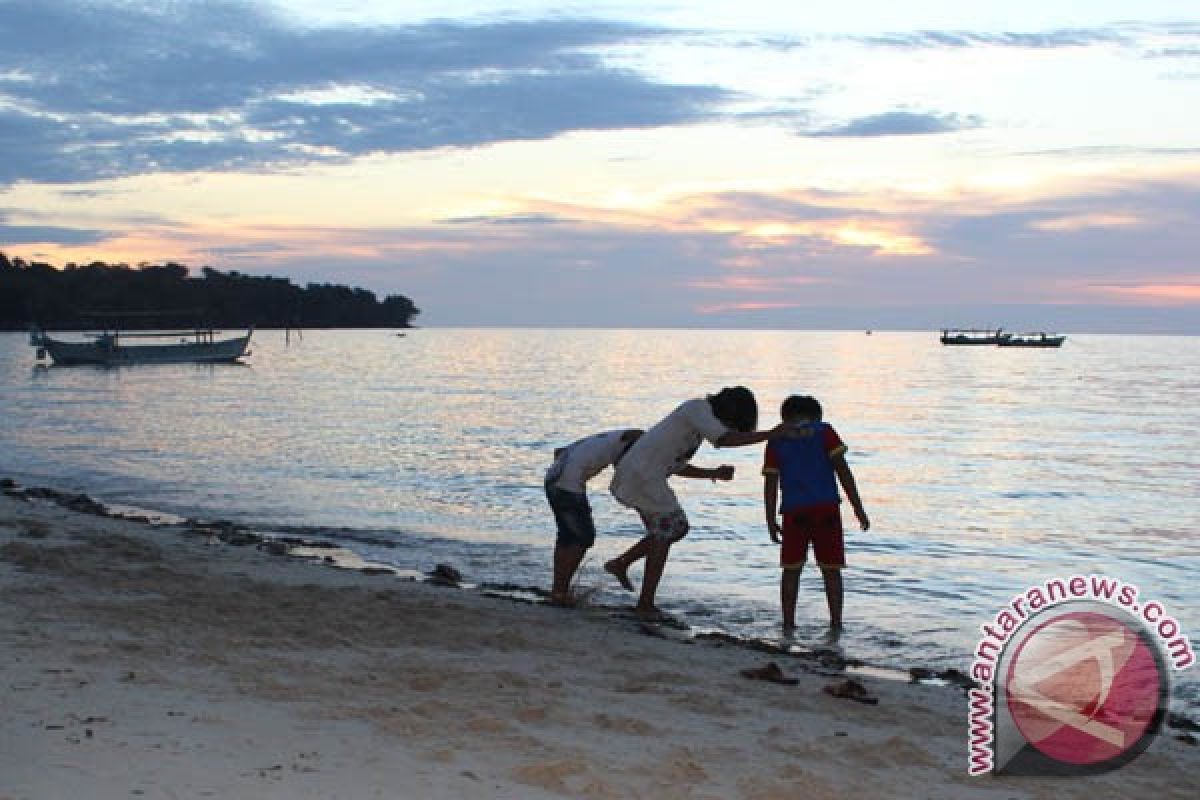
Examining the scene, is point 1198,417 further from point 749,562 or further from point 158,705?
point 158,705

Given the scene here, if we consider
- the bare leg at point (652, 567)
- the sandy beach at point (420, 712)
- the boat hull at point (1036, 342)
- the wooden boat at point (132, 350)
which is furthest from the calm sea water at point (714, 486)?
the boat hull at point (1036, 342)

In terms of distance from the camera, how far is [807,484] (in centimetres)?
911

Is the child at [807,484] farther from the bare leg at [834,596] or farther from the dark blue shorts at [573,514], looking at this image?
the dark blue shorts at [573,514]

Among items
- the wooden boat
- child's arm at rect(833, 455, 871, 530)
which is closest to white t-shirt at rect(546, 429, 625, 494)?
child's arm at rect(833, 455, 871, 530)

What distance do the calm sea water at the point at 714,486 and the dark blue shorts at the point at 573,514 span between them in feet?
4.38

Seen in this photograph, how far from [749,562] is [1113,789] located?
8055 millimetres

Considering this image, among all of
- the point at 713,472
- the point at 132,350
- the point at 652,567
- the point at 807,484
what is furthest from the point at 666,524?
the point at 132,350

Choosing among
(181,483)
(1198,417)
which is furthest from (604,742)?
(1198,417)

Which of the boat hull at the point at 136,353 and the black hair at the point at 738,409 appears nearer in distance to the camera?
the black hair at the point at 738,409

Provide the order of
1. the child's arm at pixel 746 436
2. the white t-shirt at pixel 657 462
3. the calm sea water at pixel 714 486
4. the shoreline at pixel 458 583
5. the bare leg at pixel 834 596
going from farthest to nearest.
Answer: the calm sea water at pixel 714 486 < the bare leg at pixel 834 596 < the white t-shirt at pixel 657 462 < the child's arm at pixel 746 436 < the shoreline at pixel 458 583

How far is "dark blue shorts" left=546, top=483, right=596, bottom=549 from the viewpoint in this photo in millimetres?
9375

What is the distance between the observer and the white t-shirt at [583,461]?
9328 millimetres

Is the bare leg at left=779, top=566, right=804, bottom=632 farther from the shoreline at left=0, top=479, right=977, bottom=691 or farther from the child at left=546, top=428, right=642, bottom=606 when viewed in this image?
the child at left=546, top=428, right=642, bottom=606

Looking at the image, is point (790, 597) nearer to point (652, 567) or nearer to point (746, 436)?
point (652, 567)
